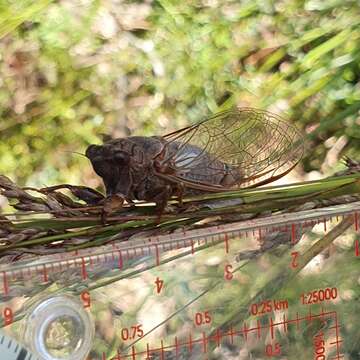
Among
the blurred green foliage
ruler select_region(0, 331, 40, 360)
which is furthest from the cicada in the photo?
the blurred green foliage

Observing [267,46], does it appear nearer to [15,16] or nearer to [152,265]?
[15,16]

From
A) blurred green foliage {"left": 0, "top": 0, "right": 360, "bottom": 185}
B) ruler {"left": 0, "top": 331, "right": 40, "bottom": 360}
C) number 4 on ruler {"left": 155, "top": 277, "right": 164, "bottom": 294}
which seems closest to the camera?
ruler {"left": 0, "top": 331, "right": 40, "bottom": 360}

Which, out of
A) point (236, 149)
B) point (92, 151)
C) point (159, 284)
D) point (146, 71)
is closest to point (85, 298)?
point (159, 284)

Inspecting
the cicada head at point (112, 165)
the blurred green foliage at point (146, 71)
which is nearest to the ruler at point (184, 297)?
the cicada head at point (112, 165)

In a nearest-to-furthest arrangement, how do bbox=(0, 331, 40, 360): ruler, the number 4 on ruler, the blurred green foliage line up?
bbox=(0, 331, 40, 360): ruler
the number 4 on ruler
the blurred green foliage

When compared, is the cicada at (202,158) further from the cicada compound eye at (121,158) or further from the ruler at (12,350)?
the ruler at (12,350)

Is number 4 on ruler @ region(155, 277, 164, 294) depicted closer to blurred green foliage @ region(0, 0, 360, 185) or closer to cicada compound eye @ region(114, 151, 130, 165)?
cicada compound eye @ region(114, 151, 130, 165)

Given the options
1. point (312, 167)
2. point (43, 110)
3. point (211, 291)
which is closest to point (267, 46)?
point (312, 167)
